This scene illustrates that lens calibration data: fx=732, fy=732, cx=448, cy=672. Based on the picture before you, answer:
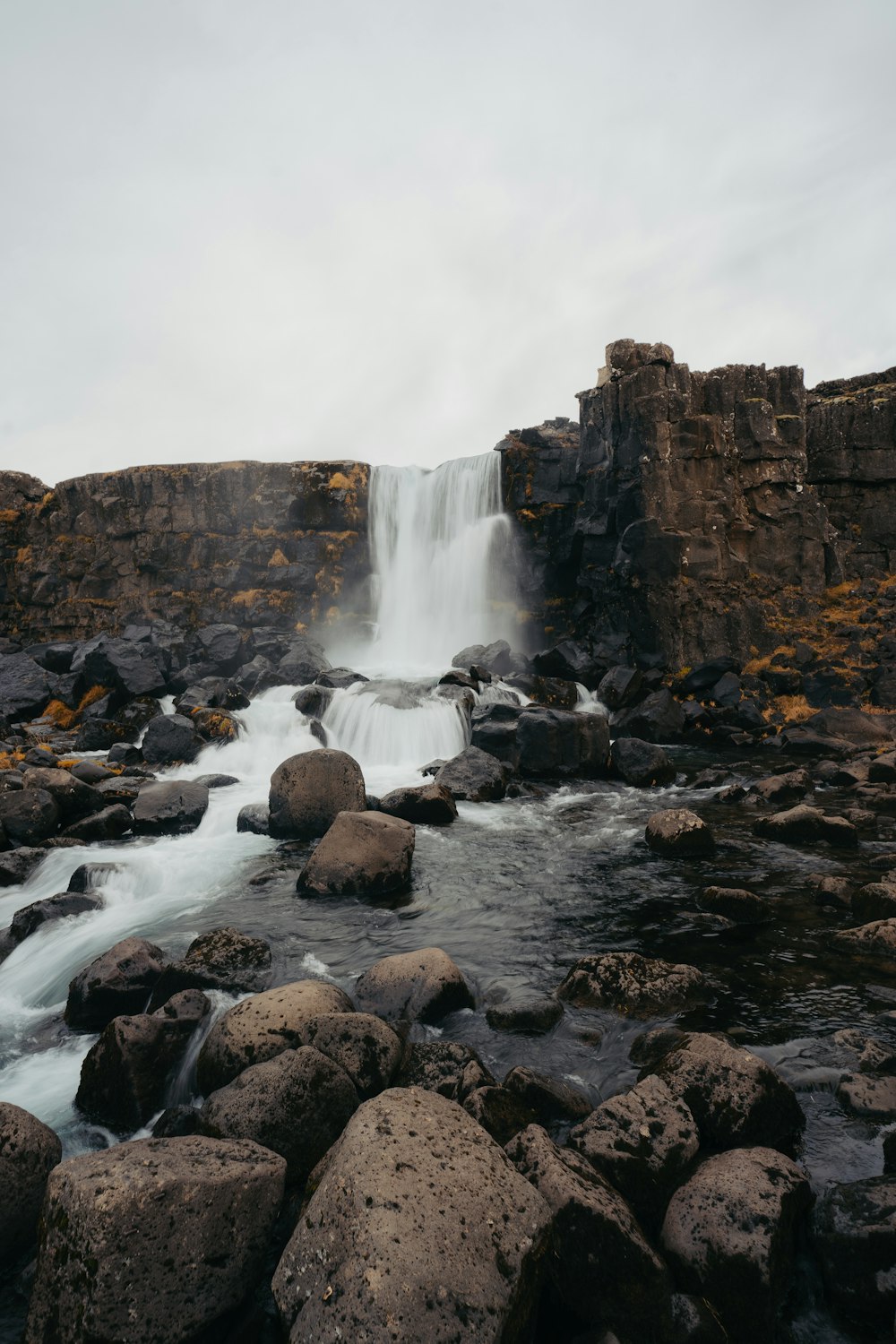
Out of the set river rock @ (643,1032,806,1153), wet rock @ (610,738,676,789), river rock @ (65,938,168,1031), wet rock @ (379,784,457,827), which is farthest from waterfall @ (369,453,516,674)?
river rock @ (643,1032,806,1153)

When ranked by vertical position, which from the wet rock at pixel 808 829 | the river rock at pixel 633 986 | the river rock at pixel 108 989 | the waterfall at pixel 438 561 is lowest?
the river rock at pixel 108 989

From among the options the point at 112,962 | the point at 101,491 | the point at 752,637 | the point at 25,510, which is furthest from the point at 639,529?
the point at 25,510

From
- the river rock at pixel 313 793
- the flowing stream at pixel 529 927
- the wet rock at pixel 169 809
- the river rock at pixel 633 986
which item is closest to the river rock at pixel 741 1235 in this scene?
the flowing stream at pixel 529 927

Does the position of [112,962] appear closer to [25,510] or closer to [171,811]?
[171,811]

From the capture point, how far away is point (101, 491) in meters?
43.1

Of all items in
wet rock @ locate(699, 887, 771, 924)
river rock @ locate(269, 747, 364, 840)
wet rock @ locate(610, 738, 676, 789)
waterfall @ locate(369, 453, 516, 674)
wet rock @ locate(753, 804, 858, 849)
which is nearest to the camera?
wet rock @ locate(699, 887, 771, 924)

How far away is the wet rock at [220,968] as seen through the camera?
7.82 m

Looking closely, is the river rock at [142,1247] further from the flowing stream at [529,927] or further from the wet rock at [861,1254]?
the wet rock at [861,1254]

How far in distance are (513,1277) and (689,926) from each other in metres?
6.20

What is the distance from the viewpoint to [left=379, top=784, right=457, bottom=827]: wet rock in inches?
586

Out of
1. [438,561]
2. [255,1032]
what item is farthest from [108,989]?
[438,561]

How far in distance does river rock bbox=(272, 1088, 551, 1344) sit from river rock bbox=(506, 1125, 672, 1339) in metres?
0.23

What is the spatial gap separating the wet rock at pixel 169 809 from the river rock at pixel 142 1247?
11477 mm

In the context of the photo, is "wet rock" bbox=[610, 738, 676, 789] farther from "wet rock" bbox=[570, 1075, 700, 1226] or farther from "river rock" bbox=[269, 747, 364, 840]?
"wet rock" bbox=[570, 1075, 700, 1226]
